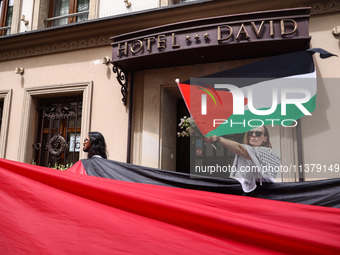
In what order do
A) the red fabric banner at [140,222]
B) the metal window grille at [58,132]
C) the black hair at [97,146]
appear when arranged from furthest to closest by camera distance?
the metal window grille at [58,132] < the black hair at [97,146] < the red fabric banner at [140,222]

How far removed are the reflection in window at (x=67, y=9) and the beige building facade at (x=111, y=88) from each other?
3 cm

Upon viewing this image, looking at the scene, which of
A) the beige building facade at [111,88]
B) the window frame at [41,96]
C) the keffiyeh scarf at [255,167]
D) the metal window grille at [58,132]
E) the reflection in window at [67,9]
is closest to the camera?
the keffiyeh scarf at [255,167]

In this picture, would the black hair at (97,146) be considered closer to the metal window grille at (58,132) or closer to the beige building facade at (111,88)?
the beige building facade at (111,88)

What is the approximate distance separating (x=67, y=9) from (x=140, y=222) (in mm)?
6994

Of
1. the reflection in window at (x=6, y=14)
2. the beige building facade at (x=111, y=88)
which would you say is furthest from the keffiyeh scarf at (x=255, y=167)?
the reflection in window at (x=6, y=14)

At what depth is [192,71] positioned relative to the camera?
504 centimetres

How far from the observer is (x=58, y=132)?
20.2 ft

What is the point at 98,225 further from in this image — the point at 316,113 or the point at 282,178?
the point at 316,113

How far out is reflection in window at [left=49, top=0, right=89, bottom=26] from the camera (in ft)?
21.9

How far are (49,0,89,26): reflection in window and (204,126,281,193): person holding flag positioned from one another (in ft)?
16.4

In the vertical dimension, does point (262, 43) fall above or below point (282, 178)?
above

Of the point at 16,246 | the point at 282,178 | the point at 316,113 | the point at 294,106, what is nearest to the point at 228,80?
the point at 294,106

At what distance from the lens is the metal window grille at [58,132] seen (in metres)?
5.99

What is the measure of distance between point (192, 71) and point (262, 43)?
1.37 metres
